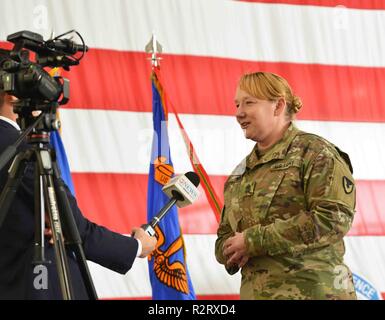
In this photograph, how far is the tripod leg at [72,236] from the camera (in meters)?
1.33

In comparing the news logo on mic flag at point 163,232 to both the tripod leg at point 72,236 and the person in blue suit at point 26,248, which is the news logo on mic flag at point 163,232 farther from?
the tripod leg at point 72,236

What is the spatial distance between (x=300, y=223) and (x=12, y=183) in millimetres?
664

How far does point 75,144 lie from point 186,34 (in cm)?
83

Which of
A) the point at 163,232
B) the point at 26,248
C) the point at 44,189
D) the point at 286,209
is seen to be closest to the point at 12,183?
the point at 44,189

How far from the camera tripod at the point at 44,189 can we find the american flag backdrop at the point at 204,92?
5.76 ft

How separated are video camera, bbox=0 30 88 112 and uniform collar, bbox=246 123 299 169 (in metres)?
0.55

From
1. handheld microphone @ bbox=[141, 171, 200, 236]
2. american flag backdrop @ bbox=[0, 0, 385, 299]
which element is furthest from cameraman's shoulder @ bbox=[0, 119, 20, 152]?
american flag backdrop @ bbox=[0, 0, 385, 299]

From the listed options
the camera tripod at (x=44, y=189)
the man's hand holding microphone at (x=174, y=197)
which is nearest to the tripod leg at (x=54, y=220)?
the camera tripod at (x=44, y=189)

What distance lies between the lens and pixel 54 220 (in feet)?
4.28

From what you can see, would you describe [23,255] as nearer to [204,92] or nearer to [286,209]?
[286,209]

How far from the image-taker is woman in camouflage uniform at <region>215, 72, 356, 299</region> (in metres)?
1.54

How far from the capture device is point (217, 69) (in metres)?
3.42

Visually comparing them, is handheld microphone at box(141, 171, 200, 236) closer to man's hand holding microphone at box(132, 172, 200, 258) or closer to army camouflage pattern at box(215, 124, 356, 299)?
man's hand holding microphone at box(132, 172, 200, 258)
